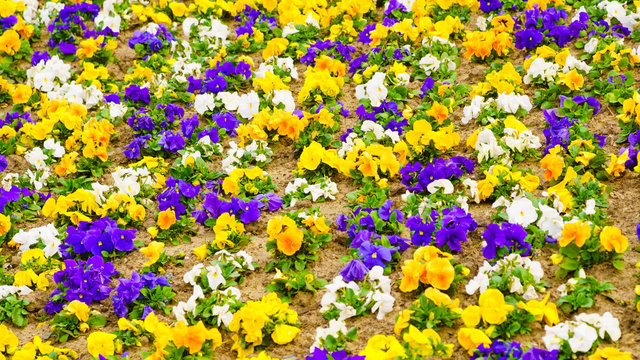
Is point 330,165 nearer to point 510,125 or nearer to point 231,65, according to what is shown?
point 510,125

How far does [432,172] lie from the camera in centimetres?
475

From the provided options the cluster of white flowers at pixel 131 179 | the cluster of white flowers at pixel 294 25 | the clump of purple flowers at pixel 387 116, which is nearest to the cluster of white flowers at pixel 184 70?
the cluster of white flowers at pixel 294 25

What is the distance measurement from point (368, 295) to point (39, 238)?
2.35 m

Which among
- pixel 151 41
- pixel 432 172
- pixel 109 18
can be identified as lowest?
pixel 432 172

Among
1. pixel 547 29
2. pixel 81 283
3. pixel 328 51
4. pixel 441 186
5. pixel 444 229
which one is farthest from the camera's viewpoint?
pixel 328 51

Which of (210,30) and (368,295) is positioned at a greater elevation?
(210,30)

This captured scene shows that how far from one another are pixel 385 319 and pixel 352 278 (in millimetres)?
317

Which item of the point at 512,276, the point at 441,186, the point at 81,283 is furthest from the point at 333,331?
the point at 81,283

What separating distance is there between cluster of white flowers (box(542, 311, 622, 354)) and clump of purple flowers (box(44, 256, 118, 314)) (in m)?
2.54

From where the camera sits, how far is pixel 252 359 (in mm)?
3693

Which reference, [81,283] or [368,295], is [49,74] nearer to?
[81,283]

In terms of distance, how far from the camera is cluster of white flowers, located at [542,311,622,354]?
339 cm

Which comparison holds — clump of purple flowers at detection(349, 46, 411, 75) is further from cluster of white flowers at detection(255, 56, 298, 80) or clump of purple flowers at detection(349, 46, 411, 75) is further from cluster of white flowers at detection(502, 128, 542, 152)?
cluster of white flowers at detection(502, 128, 542, 152)

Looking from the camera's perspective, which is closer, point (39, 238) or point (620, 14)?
point (39, 238)
